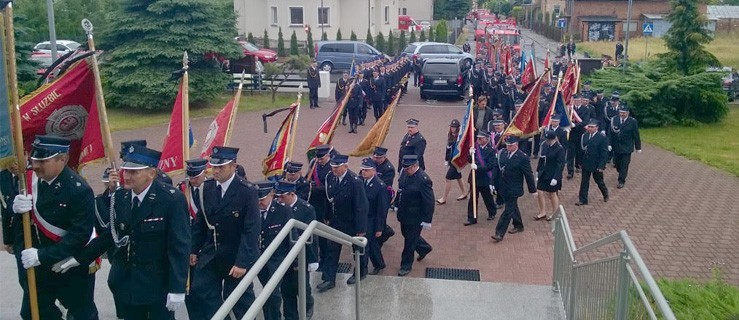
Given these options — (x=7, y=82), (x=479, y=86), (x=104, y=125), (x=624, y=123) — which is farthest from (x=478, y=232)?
(x=479, y=86)

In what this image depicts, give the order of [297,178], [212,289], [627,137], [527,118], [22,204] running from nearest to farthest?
[22,204] → [212,289] → [297,178] → [527,118] → [627,137]

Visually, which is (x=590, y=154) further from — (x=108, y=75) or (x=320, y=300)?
(x=108, y=75)

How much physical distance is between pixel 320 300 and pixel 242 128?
13650 millimetres

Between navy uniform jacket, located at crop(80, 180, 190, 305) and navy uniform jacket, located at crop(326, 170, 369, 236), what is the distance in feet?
9.83

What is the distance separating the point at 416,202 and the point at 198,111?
16473mm

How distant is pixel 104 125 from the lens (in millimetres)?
6574

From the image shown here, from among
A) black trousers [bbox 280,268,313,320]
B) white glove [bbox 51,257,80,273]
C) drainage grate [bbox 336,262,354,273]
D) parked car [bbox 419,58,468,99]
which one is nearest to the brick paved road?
drainage grate [bbox 336,262,354,273]

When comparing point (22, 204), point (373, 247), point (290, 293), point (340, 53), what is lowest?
point (373, 247)

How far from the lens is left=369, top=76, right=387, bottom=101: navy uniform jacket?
22.7m

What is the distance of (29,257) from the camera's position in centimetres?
563

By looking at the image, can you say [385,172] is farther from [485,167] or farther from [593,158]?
[593,158]

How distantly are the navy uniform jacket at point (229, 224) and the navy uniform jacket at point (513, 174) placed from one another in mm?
5128

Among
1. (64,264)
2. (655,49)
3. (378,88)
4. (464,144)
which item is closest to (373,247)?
(464,144)

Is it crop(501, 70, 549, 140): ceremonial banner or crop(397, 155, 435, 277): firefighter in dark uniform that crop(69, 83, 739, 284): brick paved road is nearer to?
crop(397, 155, 435, 277): firefighter in dark uniform
